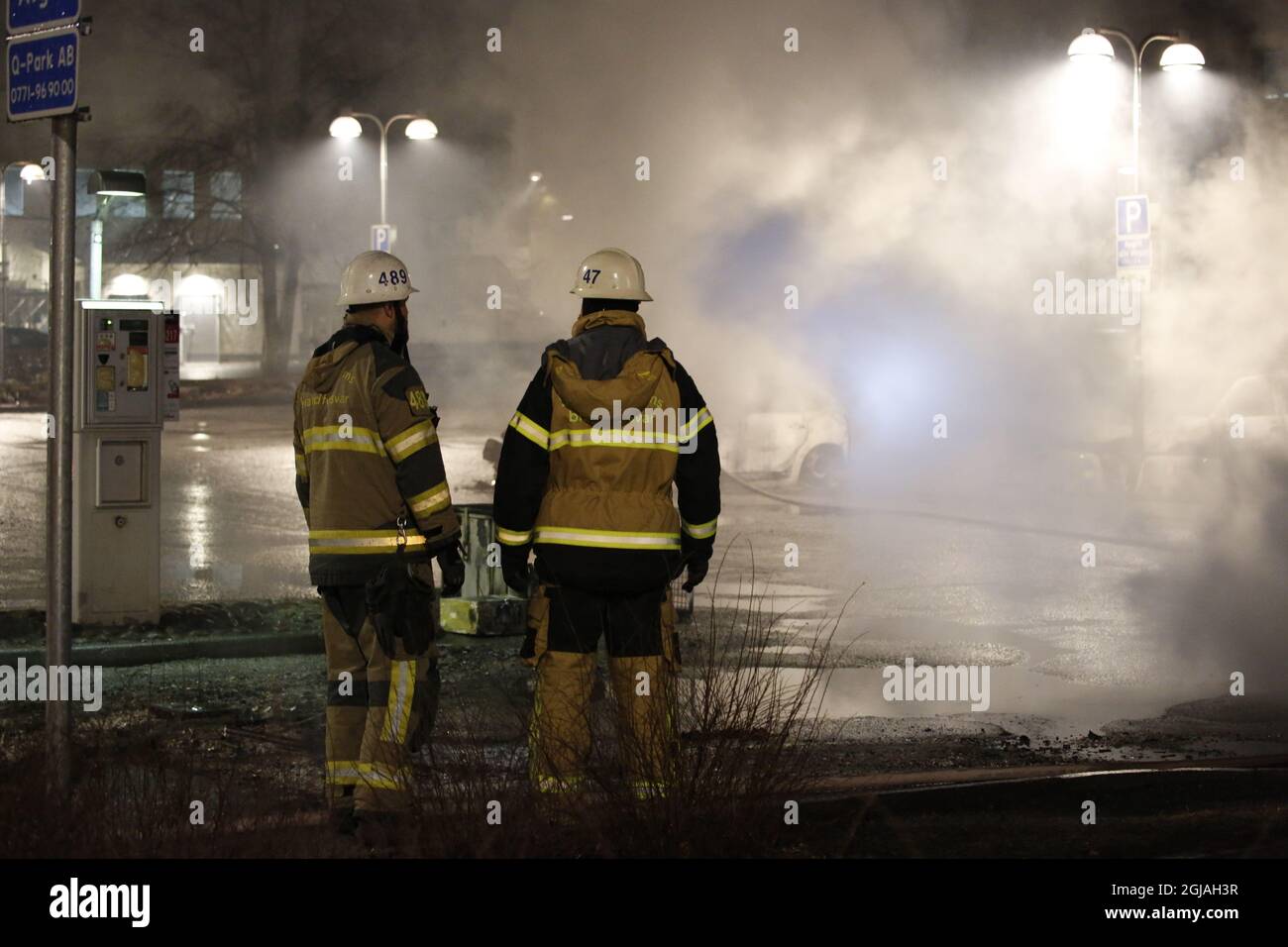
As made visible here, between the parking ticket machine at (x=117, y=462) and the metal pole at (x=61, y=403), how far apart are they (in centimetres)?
249

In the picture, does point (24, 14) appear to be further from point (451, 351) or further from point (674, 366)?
point (451, 351)

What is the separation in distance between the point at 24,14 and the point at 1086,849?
12.9ft

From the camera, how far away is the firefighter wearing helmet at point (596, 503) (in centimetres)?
442

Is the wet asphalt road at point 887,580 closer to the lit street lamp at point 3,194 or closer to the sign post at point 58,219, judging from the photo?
the sign post at point 58,219

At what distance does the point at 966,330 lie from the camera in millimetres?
14805

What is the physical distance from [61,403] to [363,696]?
1.24m

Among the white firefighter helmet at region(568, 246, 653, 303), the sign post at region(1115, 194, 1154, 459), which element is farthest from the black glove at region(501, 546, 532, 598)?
the sign post at region(1115, 194, 1154, 459)

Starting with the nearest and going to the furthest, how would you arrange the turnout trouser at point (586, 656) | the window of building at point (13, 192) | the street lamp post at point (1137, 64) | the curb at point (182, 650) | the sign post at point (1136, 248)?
the turnout trouser at point (586, 656) → the curb at point (182, 650) → the street lamp post at point (1137, 64) → the sign post at point (1136, 248) → the window of building at point (13, 192)

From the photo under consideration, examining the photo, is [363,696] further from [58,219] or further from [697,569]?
[58,219]

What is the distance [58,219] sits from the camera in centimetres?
458

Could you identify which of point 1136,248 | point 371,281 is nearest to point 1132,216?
point 1136,248

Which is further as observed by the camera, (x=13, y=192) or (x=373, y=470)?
(x=13, y=192)

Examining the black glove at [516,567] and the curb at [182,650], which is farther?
the curb at [182,650]

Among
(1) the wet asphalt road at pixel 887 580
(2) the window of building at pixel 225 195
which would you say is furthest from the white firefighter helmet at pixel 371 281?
(2) the window of building at pixel 225 195
